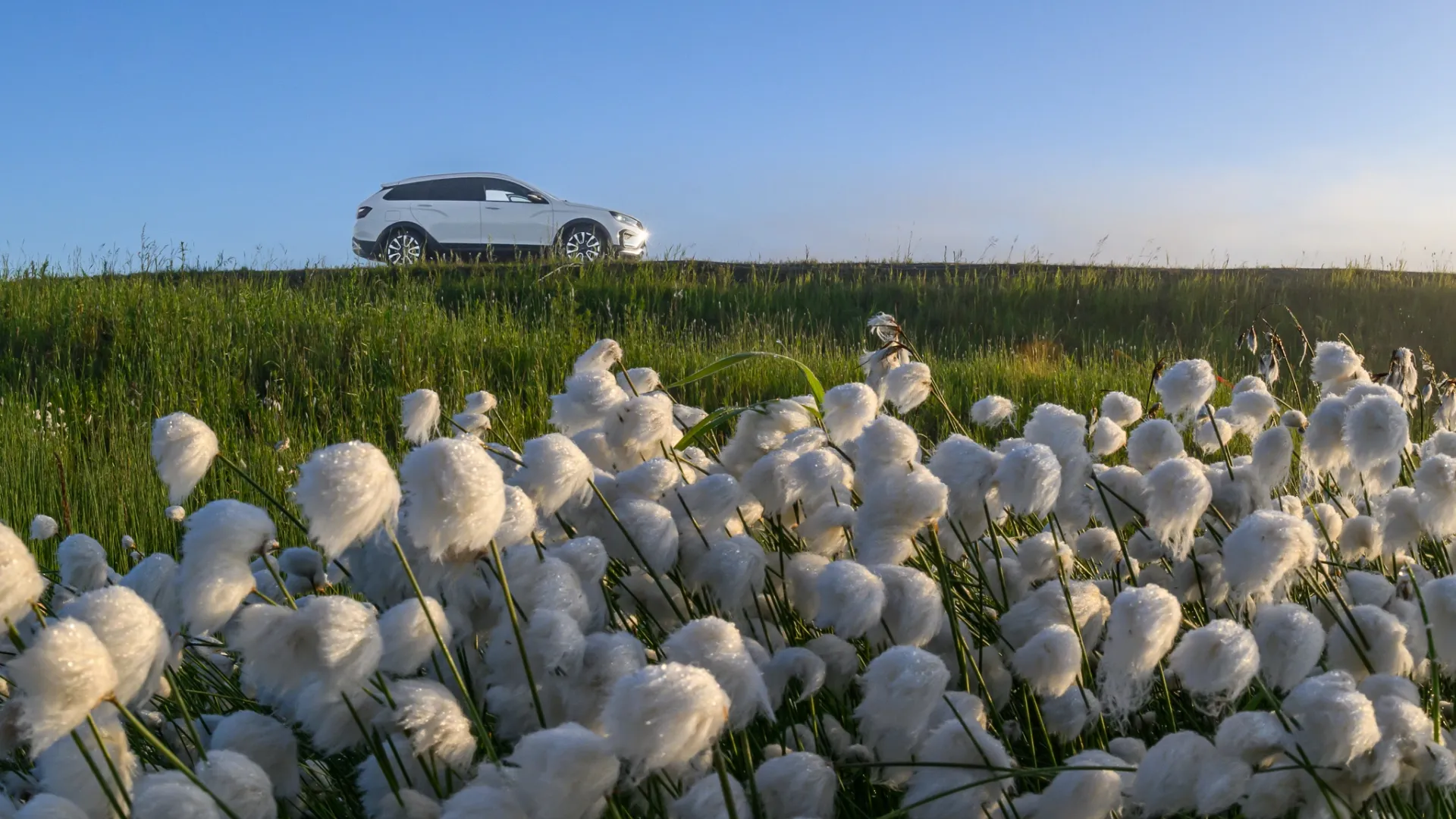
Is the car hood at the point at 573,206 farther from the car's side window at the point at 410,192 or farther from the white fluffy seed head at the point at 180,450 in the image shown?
the white fluffy seed head at the point at 180,450

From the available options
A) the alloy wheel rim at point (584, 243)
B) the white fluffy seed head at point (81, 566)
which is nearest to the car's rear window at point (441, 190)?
the alloy wheel rim at point (584, 243)

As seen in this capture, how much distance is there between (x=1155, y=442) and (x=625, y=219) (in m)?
19.2

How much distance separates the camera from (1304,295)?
1234 centimetres

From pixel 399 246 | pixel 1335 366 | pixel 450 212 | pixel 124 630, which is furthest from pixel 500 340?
pixel 399 246

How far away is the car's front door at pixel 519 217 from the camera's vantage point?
20.0 metres

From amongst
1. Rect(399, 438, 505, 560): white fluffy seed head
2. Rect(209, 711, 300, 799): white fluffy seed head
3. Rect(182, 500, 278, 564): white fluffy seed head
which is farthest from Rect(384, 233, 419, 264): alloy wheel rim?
Rect(399, 438, 505, 560): white fluffy seed head

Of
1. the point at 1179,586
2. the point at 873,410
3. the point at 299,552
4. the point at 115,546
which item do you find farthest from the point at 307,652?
the point at 115,546

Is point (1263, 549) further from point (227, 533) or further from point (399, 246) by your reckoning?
point (399, 246)

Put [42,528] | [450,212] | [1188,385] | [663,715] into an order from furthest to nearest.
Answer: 1. [450,212]
2. [42,528]
3. [1188,385]
4. [663,715]

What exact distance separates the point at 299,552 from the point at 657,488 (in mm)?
575

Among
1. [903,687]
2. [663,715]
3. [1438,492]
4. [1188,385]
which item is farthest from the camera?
[1188,385]

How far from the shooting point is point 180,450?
1.51 meters

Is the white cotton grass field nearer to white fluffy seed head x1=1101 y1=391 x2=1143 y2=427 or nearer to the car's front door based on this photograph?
white fluffy seed head x1=1101 y1=391 x2=1143 y2=427

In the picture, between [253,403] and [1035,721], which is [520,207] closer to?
[253,403]
